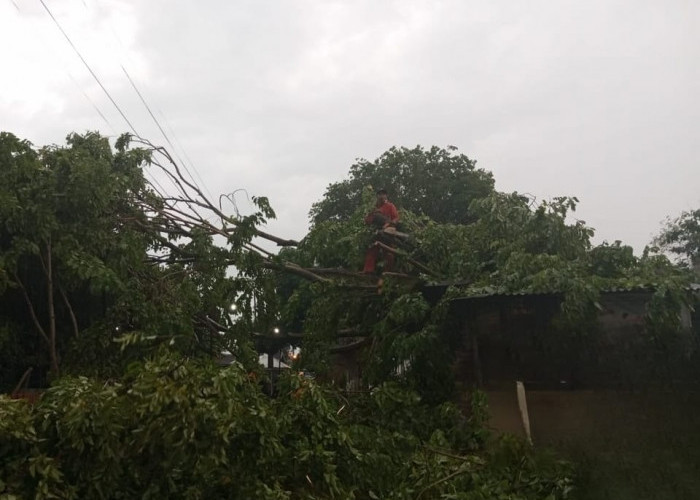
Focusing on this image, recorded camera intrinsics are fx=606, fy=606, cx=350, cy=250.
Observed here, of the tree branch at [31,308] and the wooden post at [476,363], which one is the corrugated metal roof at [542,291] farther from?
the tree branch at [31,308]

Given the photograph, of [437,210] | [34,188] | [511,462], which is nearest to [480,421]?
[511,462]

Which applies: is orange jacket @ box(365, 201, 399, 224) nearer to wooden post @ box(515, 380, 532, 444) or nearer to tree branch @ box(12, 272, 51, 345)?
wooden post @ box(515, 380, 532, 444)

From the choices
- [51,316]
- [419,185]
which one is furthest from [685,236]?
[51,316]

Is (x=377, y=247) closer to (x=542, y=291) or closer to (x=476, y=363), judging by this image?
(x=476, y=363)

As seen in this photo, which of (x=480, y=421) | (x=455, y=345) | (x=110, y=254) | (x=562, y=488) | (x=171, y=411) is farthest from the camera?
(x=455, y=345)

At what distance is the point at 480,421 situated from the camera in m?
5.18

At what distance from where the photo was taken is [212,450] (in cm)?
323

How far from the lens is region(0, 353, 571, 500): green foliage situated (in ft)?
10.4

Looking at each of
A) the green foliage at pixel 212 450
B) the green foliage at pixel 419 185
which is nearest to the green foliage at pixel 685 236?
the green foliage at pixel 419 185

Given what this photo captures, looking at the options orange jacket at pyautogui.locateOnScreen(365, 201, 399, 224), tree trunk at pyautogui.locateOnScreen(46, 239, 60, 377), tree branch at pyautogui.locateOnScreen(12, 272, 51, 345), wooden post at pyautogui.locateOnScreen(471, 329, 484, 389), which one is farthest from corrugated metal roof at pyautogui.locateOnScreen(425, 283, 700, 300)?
tree branch at pyautogui.locateOnScreen(12, 272, 51, 345)

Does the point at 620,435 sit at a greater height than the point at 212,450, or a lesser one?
lesser

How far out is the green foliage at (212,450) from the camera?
3.16 meters

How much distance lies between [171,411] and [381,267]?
442 cm

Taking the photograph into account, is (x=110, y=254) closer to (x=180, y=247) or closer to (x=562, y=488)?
(x=180, y=247)
